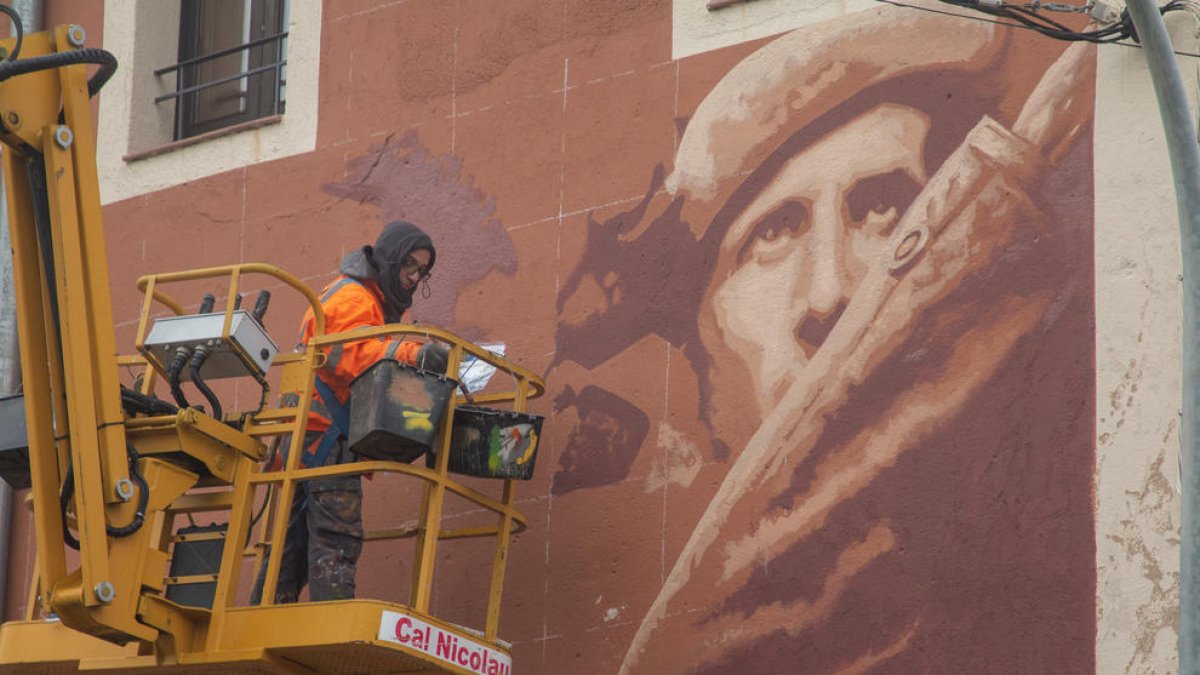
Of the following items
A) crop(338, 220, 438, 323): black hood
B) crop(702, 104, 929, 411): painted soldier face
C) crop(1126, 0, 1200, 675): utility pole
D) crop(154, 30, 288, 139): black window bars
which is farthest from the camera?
crop(154, 30, 288, 139): black window bars

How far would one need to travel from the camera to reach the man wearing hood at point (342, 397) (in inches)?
410

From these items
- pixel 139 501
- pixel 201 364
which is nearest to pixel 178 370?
pixel 201 364

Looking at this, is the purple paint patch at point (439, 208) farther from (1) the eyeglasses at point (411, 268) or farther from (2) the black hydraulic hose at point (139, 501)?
(2) the black hydraulic hose at point (139, 501)

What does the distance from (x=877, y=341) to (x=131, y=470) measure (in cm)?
362

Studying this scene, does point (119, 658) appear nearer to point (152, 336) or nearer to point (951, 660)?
point (152, 336)

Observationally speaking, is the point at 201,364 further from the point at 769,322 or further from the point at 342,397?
the point at 769,322

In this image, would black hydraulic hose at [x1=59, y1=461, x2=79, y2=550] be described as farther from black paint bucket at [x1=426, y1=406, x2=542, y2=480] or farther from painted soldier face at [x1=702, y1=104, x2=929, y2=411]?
painted soldier face at [x1=702, y1=104, x2=929, y2=411]

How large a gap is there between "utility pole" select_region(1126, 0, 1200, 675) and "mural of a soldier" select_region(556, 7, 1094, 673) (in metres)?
1.87

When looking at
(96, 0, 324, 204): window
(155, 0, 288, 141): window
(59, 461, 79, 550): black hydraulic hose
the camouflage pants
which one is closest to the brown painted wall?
(96, 0, 324, 204): window

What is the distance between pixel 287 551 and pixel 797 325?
2752mm

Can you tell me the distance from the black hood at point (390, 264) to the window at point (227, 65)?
3126 mm

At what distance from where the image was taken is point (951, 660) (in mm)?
10188

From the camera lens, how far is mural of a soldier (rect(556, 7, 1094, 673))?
10.3 m

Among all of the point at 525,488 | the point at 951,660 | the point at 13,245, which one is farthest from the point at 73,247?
the point at 951,660
